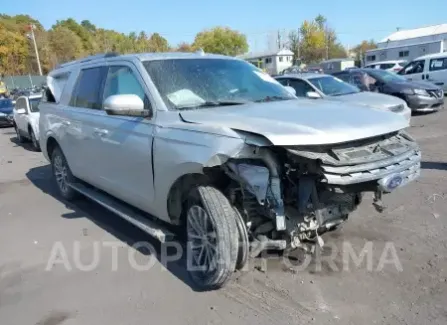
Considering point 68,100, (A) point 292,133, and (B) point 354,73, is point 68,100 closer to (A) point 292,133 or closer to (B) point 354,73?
(A) point 292,133

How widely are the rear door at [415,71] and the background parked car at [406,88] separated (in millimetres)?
5039

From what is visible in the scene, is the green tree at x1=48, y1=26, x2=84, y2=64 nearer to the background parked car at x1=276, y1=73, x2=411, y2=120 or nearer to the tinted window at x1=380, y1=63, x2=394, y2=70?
the tinted window at x1=380, y1=63, x2=394, y2=70

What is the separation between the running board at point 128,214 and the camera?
396cm

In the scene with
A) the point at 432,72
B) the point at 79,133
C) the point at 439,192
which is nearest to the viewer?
the point at 79,133

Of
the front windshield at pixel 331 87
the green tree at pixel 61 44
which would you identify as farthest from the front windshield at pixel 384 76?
the green tree at pixel 61 44

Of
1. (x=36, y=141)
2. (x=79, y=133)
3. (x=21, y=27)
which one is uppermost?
(x=21, y=27)

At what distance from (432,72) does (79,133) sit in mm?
18220

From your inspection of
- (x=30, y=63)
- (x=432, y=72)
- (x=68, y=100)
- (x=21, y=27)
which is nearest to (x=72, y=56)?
(x=30, y=63)

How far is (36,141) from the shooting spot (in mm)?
12062

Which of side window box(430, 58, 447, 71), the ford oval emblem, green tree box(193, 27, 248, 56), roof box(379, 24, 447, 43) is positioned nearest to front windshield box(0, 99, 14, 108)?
side window box(430, 58, 447, 71)

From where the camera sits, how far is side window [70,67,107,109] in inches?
199

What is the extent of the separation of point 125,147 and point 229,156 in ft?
4.80

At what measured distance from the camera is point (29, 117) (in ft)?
40.7

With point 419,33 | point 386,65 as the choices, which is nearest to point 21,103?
point 386,65
